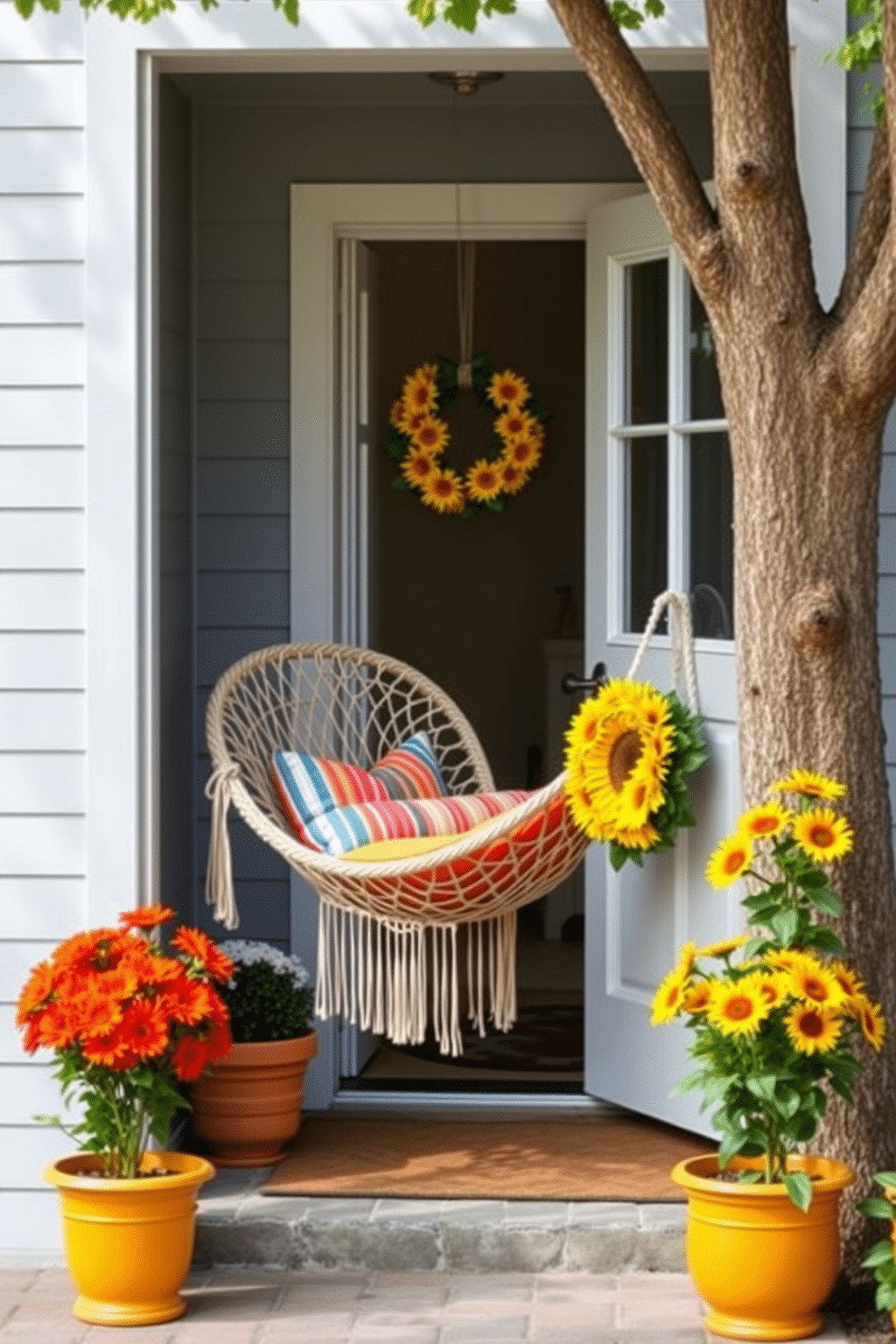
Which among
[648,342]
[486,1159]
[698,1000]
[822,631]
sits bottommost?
[486,1159]

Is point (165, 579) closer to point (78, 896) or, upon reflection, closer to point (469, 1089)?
point (78, 896)

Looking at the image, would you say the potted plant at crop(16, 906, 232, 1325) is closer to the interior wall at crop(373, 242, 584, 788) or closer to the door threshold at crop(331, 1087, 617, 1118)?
the door threshold at crop(331, 1087, 617, 1118)

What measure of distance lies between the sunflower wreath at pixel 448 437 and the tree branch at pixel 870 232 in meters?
2.49

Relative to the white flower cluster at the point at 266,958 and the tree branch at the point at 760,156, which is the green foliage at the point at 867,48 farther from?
the white flower cluster at the point at 266,958

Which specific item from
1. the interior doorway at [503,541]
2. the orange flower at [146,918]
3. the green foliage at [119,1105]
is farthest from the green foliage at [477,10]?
the interior doorway at [503,541]

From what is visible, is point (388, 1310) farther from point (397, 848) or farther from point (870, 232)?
point (870, 232)

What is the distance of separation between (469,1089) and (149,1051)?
1625 millimetres

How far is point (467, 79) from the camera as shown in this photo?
18.6 ft

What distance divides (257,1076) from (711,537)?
1.48 m

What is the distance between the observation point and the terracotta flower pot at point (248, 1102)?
199 inches

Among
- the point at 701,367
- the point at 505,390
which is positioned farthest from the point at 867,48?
the point at 505,390

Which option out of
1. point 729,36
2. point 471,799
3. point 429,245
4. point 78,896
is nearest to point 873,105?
point 729,36

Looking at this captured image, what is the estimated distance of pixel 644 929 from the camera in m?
5.33

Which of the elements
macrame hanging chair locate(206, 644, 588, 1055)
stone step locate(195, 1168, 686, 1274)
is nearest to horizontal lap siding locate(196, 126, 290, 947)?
macrame hanging chair locate(206, 644, 588, 1055)
